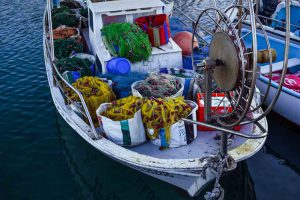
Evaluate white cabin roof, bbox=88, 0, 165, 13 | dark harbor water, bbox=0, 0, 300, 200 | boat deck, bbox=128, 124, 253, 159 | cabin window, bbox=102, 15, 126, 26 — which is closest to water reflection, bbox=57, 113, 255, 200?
dark harbor water, bbox=0, 0, 300, 200

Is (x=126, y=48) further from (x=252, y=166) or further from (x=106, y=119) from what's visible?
(x=252, y=166)

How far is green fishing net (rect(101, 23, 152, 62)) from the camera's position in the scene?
7773 mm

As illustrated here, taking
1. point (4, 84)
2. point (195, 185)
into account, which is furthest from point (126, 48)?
point (4, 84)

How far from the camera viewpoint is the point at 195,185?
5.47 metres

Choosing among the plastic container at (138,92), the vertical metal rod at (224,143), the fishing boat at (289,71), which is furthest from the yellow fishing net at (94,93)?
the fishing boat at (289,71)

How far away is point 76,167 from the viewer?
770 centimetres

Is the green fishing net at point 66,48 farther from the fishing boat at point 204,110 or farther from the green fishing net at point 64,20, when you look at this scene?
the green fishing net at point 64,20

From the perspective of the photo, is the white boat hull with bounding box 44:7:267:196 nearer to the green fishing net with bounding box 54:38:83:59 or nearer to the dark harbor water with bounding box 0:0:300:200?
the dark harbor water with bounding box 0:0:300:200

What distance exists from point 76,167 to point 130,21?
13.5 feet

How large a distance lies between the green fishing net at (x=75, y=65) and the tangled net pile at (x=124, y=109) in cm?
251

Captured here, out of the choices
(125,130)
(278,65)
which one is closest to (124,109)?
(125,130)

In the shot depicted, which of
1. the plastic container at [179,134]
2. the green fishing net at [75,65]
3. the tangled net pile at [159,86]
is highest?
the green fishing net at [75,65]

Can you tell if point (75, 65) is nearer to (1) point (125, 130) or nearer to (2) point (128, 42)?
(2) point (128, 42)

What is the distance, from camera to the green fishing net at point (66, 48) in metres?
9.81
